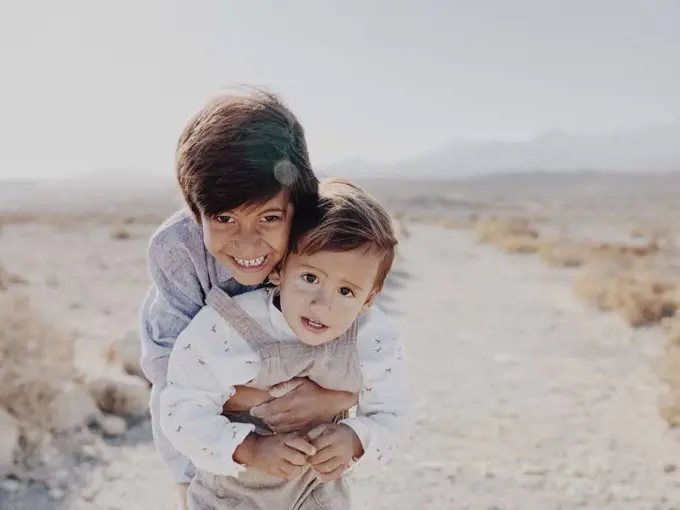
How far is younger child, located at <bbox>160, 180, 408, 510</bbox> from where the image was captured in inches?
77.6

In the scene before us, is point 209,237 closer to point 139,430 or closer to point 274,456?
point 274,456

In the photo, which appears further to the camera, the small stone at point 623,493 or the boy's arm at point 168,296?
the small stone at point 623,493

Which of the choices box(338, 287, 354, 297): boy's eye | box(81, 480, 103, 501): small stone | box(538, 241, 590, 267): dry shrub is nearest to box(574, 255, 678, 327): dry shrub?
box(538, 241, 590, 267): dry shrub

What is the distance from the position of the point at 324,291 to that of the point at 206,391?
391 mm

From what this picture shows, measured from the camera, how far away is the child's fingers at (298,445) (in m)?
1.96

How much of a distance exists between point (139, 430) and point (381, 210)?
3540mm

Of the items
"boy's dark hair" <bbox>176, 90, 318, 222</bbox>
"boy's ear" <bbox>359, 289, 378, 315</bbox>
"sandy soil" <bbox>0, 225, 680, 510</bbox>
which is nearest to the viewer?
"boy's dark hair" <bbox>176, 90, 318, 222</bbox>

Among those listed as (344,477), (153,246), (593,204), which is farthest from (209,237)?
(593,204)

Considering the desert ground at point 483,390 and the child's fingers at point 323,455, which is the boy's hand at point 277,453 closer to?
the child's fingers at point 323,455

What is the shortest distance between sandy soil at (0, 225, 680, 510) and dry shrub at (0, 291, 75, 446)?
396 millimetres

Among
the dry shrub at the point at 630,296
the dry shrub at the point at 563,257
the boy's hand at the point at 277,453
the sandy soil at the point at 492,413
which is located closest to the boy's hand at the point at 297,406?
the boy's hand at the point at 277,453

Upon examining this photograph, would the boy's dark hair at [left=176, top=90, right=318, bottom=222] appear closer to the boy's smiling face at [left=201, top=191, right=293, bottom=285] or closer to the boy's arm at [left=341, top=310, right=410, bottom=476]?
the boy's smiling face at [left=201, top=191, right=293, bottom=285]

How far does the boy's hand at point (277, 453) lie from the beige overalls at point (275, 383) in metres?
0.11

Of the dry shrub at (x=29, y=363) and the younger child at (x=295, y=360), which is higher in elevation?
the younger child at (x=295, y=360)
